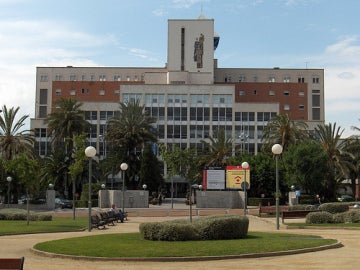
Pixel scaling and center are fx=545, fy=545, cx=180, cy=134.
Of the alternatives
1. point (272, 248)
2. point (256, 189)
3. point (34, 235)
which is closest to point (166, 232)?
point (272, 248)

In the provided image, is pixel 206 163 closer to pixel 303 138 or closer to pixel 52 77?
pixel 303 138

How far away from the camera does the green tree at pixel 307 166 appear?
205 feet

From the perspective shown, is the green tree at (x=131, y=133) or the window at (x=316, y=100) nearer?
the green tree at (x=131, y=133)

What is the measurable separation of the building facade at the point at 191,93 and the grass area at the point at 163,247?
67370 mm

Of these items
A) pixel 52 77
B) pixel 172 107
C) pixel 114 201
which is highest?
pixel 52 77

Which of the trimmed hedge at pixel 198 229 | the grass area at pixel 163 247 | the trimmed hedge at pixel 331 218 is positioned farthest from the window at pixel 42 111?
the trimmed hedge at pixel 198 229

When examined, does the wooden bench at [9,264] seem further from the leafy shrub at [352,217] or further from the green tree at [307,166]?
the green tree at [307,166]

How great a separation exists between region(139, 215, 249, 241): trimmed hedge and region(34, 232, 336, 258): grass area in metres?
0.47

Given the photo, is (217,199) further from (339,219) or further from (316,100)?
(316,100)

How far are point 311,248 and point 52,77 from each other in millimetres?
102988

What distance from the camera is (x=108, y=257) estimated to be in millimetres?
14625

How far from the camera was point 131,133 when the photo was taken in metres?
71.9

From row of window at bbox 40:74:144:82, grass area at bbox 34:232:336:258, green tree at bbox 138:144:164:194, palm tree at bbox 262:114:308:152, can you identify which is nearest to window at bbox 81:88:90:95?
row of window at bbox 40:74:144:82

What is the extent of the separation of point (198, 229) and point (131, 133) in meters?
53.3
